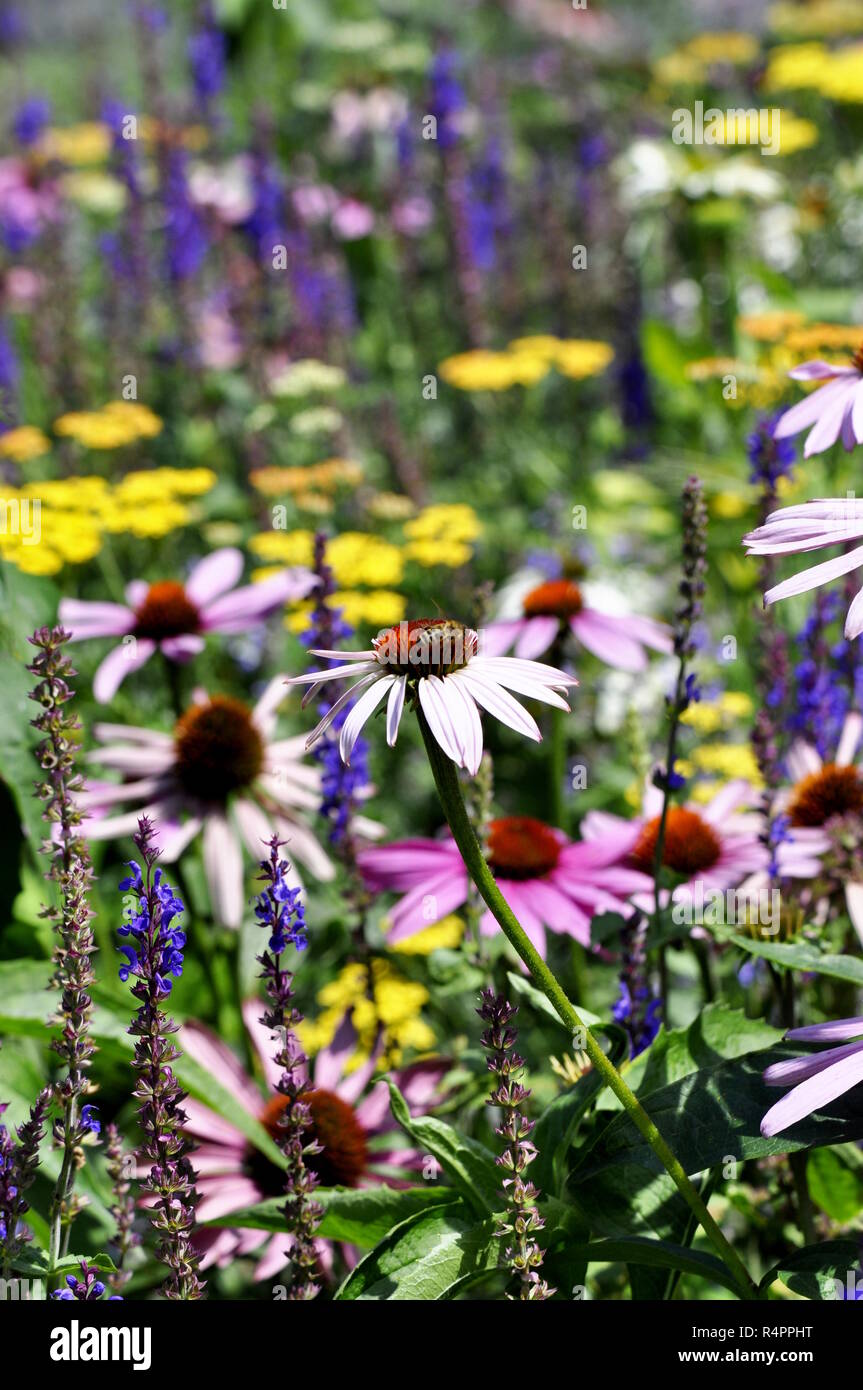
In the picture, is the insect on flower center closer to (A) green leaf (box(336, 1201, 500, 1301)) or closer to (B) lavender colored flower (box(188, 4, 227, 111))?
(A) green leaf (box(336, 1201, 500, 1301))

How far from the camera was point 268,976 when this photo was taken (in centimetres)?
142

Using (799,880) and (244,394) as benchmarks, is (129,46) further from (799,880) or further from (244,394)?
(799,880)

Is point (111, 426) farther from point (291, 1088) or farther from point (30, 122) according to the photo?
point (30, 122)

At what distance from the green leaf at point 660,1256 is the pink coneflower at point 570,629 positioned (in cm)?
99

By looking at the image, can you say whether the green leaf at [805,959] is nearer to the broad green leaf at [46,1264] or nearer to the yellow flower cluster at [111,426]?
the broad green leaf at [46,1264]

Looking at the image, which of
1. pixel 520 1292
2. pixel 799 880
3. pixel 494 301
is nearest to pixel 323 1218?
pixel 520 1292

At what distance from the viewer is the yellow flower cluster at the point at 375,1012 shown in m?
2.02

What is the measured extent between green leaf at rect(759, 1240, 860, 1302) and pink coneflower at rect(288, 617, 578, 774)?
1.82 ft

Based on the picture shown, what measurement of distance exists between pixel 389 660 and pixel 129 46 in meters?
10.7

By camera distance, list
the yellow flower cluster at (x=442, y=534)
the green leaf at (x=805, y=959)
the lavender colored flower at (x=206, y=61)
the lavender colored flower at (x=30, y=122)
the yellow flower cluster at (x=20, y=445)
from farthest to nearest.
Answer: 1. the lavender colored flower at (x=30, y=122)
2. the lavender colored flower at (x=206, y=61)
3. the yellow flower cluster at (x=20, y=445)
4. the yellow flower cluster at (x=442, y=534)
5. the green leaf at (x=805, y=959)

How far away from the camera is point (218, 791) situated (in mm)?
2238

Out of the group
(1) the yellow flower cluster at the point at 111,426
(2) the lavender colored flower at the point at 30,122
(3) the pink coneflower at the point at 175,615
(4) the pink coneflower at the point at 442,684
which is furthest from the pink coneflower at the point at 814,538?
(2) the lavender colored flower at the point at 30,122

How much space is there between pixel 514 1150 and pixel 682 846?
2.27 ft

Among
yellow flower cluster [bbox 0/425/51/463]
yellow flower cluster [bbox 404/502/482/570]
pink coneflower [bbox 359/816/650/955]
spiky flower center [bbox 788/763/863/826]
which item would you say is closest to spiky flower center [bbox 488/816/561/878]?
pink coneflower [bbox 359/816/650/955]
